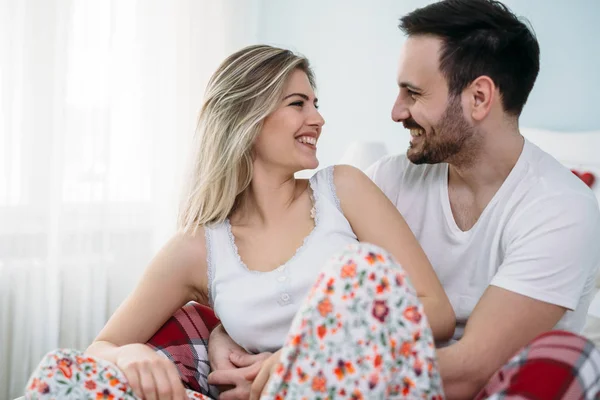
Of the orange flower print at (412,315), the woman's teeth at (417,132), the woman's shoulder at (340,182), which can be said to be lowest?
the orange flower print at (412,315)

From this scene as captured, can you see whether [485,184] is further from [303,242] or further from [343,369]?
[343,369]

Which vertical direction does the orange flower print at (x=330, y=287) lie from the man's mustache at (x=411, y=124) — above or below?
below

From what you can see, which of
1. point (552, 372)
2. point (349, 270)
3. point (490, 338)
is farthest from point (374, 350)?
point (490, 338)

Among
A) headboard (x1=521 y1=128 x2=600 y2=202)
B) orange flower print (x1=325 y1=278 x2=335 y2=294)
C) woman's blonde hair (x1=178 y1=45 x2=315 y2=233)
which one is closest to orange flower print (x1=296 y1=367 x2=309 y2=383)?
orange flower print (x1=325 y1=278 x2=335 y2=294)

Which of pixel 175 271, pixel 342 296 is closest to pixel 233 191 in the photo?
pixel 175 271

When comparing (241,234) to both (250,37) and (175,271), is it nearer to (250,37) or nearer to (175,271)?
(175,271)

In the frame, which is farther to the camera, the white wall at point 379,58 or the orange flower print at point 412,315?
the white wall at point 379,58

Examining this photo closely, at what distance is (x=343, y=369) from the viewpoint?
1029mm

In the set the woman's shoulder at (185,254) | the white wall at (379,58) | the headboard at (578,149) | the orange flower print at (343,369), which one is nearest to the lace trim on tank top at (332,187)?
the woman's shoulder at (185,254)

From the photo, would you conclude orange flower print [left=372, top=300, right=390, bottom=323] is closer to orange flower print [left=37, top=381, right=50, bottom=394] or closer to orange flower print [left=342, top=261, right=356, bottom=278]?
orange flower print [left=342, top=261, right=356, bottom=278]

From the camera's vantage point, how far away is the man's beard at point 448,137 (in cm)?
169

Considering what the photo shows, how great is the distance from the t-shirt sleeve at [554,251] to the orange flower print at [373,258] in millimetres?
468

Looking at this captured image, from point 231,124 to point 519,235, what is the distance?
2.33 feet

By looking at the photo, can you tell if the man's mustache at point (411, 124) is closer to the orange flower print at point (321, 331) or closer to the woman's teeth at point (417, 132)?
the woman's teeth at point (417, 132)
